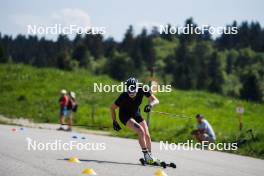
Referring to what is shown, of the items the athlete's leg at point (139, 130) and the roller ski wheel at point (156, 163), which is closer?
the roller ski wheel at point (156, 163)

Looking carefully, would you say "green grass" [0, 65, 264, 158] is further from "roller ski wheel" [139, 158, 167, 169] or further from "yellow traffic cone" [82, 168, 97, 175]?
"yellow traffic cone" [82, 168, 97, 175]

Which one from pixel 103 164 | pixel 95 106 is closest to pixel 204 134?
pixel 103 164

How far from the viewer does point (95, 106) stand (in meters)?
33.2

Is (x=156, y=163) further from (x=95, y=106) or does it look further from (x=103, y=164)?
(x=95, y=106)

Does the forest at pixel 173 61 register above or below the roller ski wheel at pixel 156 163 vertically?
above

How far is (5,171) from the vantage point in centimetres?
809

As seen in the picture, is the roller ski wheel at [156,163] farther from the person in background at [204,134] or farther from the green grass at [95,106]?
the person in background at [204,134]

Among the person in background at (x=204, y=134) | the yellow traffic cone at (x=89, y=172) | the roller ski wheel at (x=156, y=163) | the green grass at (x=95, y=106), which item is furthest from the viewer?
the green grass at (x=95, y=106)

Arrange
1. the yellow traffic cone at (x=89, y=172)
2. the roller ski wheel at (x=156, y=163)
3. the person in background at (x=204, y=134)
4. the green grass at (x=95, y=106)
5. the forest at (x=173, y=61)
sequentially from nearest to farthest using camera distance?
the yellow traffic cone at (x=89, y=172) → the roller ski wheel at (x=156, y=163) → the person in background at (x=204, y=134) → the green grass at (x=95, y=106) → the forest at (x=173, y=61)

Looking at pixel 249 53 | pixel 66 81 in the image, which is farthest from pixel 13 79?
pixel 249 53

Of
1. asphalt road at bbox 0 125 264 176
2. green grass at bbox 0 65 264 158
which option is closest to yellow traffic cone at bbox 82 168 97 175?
asphalt road at bbox 0 125 264 176

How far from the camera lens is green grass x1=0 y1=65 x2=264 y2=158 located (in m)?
22.2

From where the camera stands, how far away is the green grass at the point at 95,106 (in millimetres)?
22203

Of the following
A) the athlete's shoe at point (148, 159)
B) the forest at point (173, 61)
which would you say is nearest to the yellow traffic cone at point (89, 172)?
the athlete's shoe at point (148, 159)
